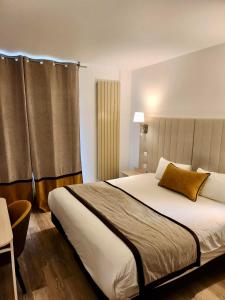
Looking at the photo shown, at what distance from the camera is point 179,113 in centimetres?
347

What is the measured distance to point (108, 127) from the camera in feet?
14.3

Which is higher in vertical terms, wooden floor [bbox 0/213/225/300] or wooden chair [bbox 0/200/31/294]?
wooden chair [bbox 0/200/31/294]

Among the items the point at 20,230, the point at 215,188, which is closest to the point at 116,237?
the point at 20,230

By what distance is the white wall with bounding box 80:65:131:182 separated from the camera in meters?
4.04

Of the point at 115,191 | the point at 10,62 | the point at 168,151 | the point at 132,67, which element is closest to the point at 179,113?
the point at 168,151

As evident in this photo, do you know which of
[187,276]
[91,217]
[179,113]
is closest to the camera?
→ [187,276]

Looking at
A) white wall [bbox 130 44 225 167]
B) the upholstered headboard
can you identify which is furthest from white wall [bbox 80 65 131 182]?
the upholstered headboard

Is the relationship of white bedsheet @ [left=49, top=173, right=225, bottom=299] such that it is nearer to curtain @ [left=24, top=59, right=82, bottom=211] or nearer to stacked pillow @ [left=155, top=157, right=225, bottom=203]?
stacked pillow @ [left=155, top=157, right=225, bottom=203]

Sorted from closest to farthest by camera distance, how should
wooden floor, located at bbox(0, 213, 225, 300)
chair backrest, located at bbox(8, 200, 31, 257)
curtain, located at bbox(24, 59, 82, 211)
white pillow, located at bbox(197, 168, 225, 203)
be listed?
chair backrest, located at bbox(8, 200, 31, 257) → wooden floor, located at bbox(0, 213, 225, 300) → white pillow, located at bbox(197, 168, 225, 203) → curtain, located at bbox(24, 59, 82, 211)

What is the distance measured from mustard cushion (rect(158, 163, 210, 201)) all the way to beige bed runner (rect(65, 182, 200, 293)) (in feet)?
2.00

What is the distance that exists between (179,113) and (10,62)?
8.98 feet

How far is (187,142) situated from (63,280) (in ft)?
8.00

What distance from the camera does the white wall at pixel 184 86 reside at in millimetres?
2881

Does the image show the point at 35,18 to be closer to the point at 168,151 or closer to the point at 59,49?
the point at 59,49
